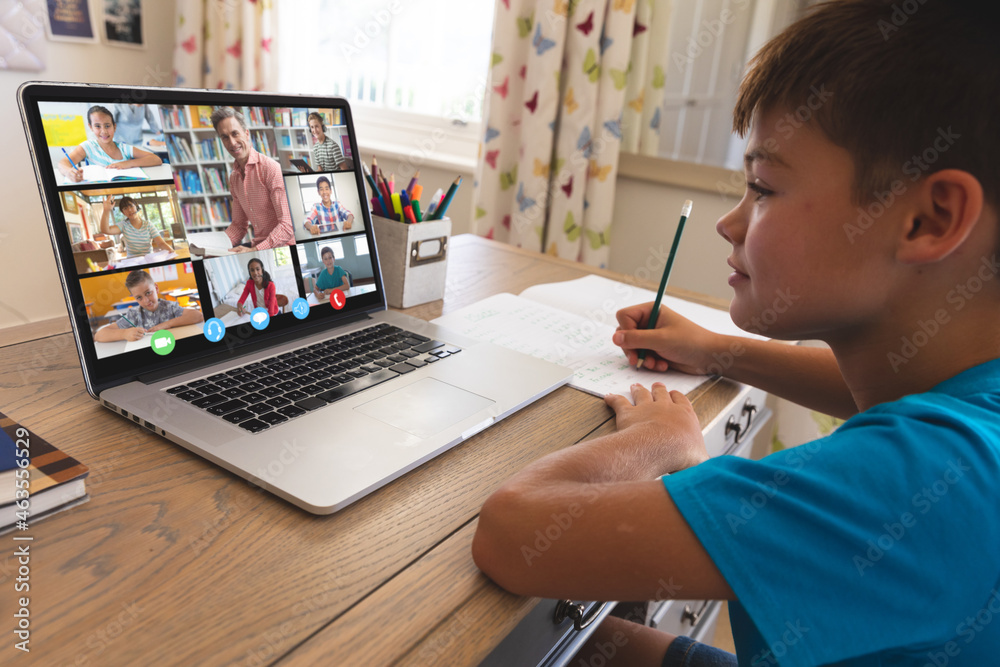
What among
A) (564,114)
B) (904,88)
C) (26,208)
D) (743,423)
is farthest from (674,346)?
(26,208)

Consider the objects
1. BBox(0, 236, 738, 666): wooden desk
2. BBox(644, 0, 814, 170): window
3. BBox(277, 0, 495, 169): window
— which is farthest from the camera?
BBox(277, 0, 495, 169): window

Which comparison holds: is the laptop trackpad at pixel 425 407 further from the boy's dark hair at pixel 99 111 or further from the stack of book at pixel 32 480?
the boy's dark hair at pixel 99 111

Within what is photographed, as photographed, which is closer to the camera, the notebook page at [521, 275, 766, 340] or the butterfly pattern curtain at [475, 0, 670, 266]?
the notebook page at [521, 275, 766, 340]

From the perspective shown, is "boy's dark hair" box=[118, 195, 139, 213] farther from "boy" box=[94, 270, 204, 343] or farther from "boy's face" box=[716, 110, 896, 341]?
"boy's face" box=[716, 110, 896, 341]

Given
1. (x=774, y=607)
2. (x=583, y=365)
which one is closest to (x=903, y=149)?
(x=774, y=607)

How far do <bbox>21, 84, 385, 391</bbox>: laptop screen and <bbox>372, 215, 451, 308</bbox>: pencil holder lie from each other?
0.23 feet

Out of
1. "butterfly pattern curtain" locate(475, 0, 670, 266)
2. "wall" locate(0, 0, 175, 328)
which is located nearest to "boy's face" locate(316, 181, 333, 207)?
"butterfly pattern curtain" locate(475, 0, 670, 266)

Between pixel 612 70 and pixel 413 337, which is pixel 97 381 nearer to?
pixel 413 337

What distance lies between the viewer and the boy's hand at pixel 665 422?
2.11 feet

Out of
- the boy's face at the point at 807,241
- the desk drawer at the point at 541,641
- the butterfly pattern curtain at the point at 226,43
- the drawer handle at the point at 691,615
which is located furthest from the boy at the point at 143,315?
the butterfly pattern curtain at the point at 226,43

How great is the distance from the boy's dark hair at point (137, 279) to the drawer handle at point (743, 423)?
70cm

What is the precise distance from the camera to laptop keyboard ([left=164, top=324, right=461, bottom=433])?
2.04 ft

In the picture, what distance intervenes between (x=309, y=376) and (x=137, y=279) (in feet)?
0.61

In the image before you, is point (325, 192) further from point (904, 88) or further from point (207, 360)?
point (904, 88)
